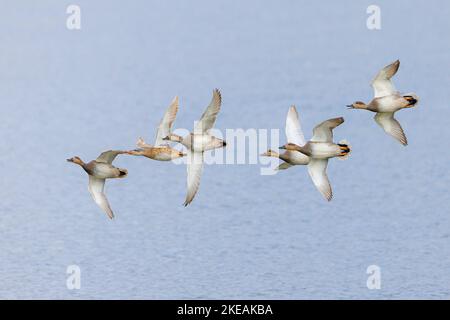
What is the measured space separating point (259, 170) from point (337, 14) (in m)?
10.9

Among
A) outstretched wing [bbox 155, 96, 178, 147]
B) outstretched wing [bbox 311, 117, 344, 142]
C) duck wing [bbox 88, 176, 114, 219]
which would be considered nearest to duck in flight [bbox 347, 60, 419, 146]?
outstretched wing [bbox 311, 117, 344, 142]

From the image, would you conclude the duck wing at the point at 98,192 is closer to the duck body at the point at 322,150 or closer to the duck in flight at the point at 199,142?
the duck in flight at the point at 199,142

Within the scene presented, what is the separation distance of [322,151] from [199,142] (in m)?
1.40

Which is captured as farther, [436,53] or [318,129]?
[436,53]

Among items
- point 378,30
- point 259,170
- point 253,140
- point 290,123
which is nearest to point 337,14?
point 378,30

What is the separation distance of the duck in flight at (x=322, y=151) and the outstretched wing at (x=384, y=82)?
2.46 ft

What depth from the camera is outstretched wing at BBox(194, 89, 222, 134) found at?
16.2m

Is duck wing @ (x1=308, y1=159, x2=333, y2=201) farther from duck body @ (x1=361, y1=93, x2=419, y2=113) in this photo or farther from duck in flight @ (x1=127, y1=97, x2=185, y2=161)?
duck in flight @ (x1=127, y1=97, x2=185, y2=161)

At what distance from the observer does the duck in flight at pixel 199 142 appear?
1623 centimetres

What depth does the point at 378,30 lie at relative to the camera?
34.4m

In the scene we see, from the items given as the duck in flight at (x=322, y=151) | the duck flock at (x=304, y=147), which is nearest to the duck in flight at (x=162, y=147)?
the duck flock at (x=304, y=147)

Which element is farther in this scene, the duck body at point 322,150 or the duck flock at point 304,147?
the duck body at point 322,150

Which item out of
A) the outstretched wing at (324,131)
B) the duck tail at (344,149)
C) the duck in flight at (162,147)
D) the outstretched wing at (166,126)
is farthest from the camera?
the outstretched wing at (166,126)

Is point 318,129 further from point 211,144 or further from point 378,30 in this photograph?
point 378,30
